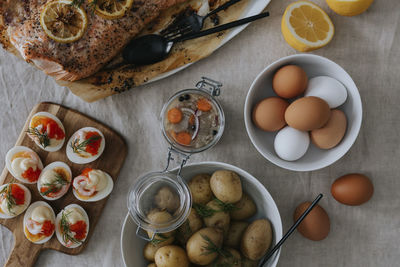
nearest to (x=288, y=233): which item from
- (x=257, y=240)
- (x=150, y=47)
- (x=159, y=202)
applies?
(x=257, y=240)

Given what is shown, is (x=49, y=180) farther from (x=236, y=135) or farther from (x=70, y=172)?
(x=236, y=135)

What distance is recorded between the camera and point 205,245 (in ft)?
3.83

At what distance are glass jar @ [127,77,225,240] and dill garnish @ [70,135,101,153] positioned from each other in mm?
255

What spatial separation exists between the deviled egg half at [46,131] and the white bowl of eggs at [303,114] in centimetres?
71

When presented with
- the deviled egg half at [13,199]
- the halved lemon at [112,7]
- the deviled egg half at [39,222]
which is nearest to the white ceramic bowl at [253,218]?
the deviled egg half at [39,222]

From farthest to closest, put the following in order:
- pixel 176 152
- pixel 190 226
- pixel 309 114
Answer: pixel 176 152 < pixel 190 226 < pixel 309 114

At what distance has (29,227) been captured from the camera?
1.40 metres

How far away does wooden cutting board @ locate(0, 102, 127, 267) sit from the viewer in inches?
56.3

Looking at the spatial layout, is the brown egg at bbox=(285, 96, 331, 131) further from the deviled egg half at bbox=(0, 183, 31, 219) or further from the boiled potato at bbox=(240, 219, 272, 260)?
the deviled egg half at bbox=(0, 183, 31, 219)

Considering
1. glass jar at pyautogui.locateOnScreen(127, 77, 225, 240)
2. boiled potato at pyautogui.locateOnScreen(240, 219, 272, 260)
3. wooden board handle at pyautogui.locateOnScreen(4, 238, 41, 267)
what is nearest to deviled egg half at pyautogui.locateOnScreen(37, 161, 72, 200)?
wooden board handle at pyautogui.locateOnScreen(4, 238, 41, 267)

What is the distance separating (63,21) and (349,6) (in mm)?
971

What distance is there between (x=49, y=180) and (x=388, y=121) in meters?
1.27

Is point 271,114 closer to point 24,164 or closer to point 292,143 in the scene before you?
point 292,143

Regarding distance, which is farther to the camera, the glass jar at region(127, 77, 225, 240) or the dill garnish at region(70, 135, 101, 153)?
the dill garnish at region(70, 135, 101, 153)
